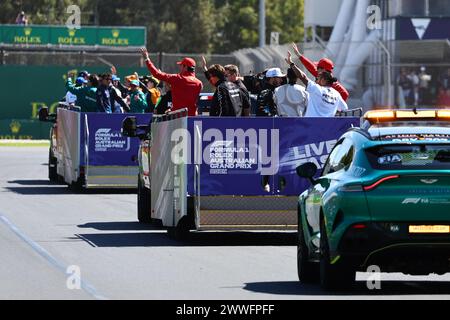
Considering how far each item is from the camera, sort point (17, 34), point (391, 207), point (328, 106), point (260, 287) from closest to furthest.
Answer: point (391, 207) < point (260, 287) < point (328, 106) < point (17, 34)

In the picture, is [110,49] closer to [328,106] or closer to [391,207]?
[328,106]

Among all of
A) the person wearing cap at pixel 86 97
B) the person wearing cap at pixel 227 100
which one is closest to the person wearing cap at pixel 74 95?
the person wearing cap at pixel 86 97

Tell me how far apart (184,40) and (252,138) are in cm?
7536

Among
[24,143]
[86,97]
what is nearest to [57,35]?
[24,143]

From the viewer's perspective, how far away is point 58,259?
16.0m

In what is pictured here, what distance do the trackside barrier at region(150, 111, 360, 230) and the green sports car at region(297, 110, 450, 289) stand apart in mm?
4954

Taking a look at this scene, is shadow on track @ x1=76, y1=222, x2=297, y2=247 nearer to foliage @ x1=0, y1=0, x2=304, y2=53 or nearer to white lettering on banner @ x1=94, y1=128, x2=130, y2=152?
white lettering on banner @ x1=94, y1=128, x2=130, y2=152

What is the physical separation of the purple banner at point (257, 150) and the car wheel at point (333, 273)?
508 centimetres

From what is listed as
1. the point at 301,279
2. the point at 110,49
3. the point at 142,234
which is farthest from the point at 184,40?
the point at 301,279

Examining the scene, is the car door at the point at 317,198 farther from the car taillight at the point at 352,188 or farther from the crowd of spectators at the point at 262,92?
the crowd of spectators at the point at 262,92

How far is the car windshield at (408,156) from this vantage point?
1259cm

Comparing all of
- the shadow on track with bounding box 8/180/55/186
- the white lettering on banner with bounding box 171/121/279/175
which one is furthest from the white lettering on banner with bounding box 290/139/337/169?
the shadow on track with bounding box 8/180/55/186

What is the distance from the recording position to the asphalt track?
1288 centimetres
